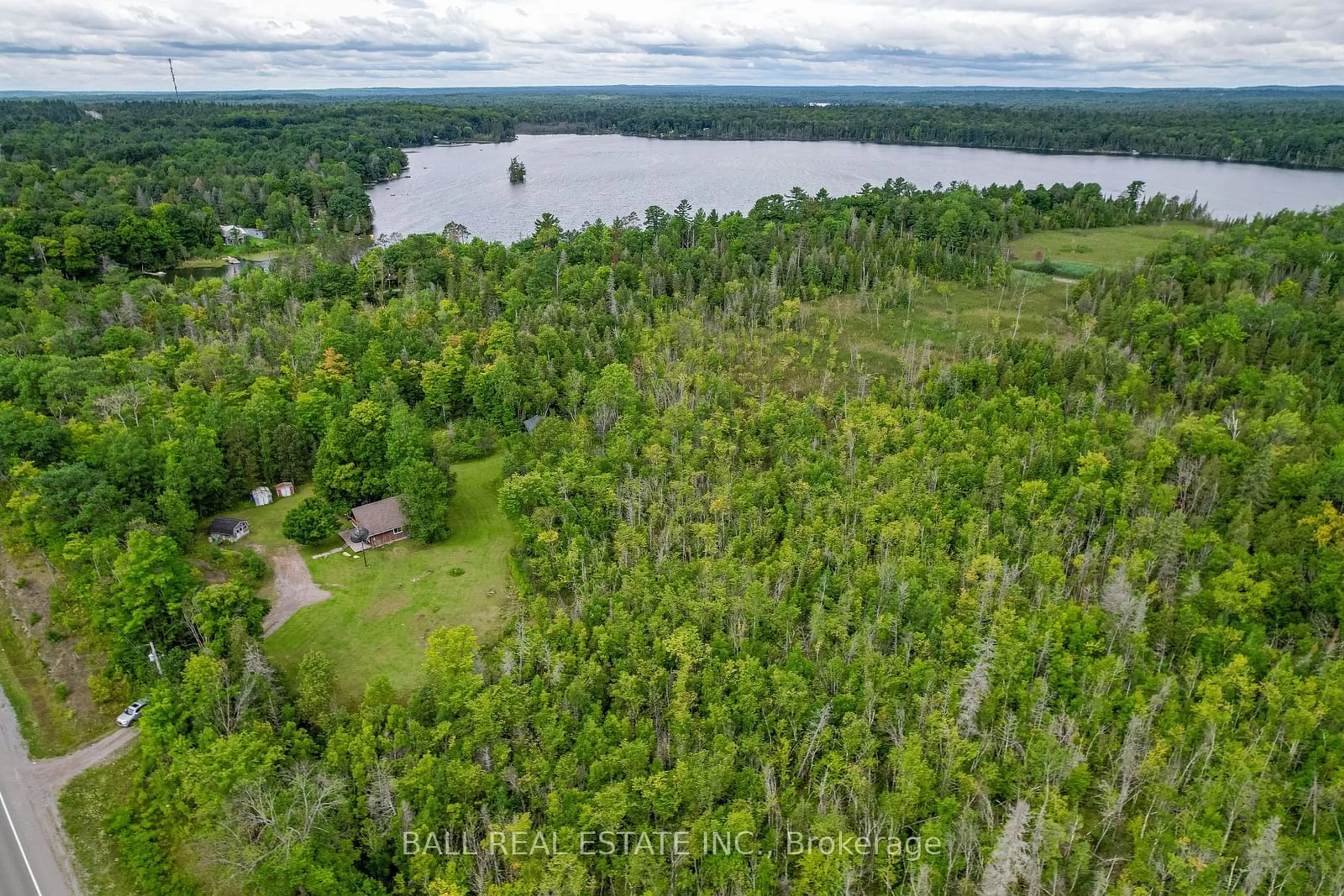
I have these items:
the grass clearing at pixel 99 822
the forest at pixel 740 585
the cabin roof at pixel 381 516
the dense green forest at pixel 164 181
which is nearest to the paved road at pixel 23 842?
the grass clearing at pixel 99 822

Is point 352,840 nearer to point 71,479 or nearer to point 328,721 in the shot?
point 328,721

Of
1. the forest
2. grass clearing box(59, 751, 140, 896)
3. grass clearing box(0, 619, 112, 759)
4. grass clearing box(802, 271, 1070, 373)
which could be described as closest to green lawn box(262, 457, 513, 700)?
the forest

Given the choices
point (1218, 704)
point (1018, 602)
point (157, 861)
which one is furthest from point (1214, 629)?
point (157, 861)

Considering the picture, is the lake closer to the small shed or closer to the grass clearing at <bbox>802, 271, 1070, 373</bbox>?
the grass clearing at <bbox>802, 271, 1070, 373</bbox>

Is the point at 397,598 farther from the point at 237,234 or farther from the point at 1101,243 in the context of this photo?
the point at 1101,243

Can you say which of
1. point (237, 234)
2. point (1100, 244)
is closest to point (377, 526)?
point (237, 234)

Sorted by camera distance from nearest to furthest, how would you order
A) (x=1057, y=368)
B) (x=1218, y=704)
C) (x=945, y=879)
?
(x=945, y=879), (x=1218, y=704), (x=1057, y=368)

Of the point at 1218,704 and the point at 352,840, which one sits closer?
the point at 352,840
